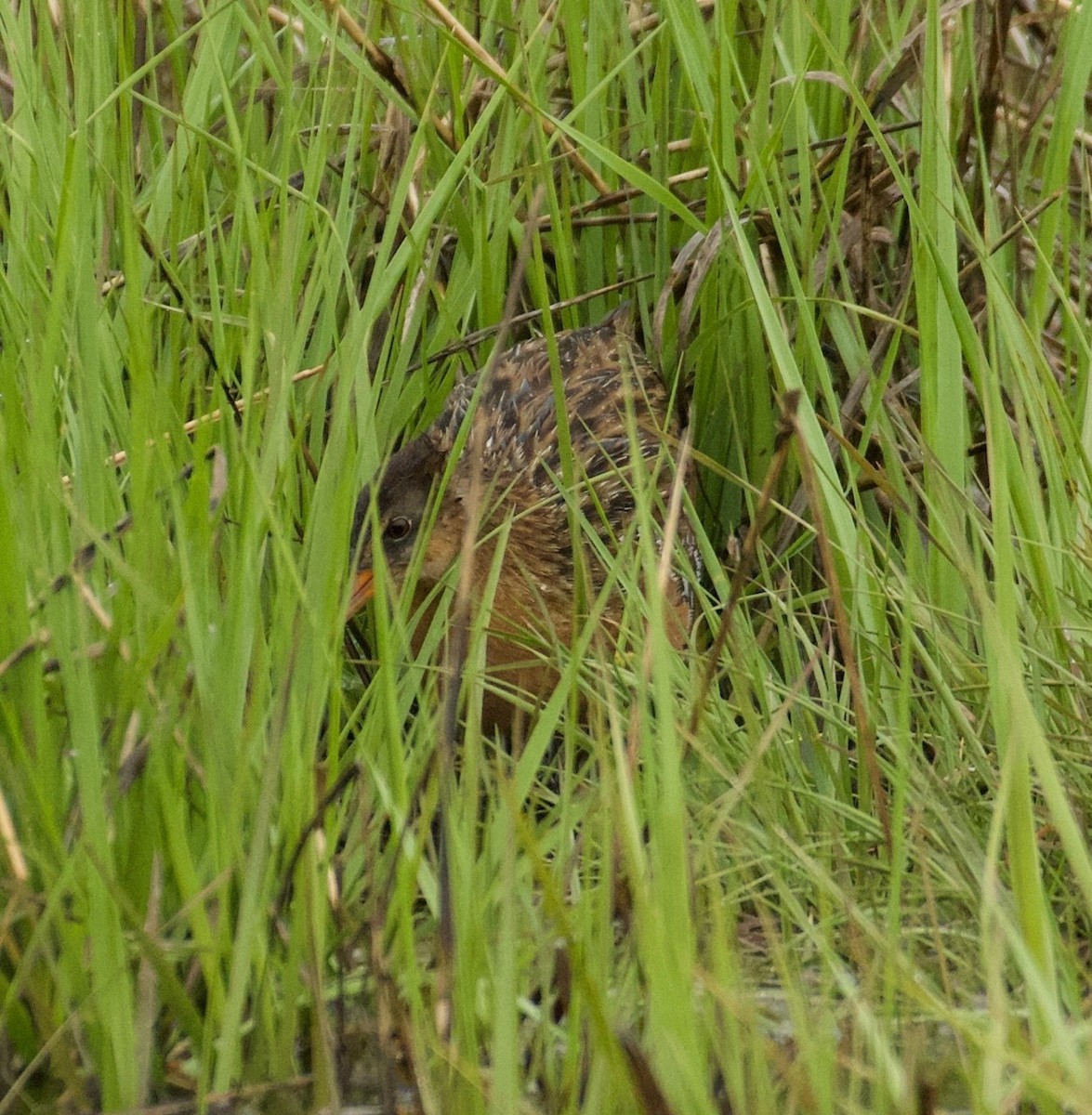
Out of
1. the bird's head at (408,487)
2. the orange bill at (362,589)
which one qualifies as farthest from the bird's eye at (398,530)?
the orange bill at (362,589)

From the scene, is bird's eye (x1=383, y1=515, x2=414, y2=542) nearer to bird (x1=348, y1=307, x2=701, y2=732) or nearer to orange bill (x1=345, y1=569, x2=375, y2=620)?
bird (x1=348, y1=307, x2=701, y2=732)

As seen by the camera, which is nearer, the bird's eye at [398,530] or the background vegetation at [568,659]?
the background vegetation at [568,659]

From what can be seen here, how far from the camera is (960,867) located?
6.19ft

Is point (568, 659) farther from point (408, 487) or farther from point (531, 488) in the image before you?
point (531, 488)

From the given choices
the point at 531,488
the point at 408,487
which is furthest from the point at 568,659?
the point at 531,488

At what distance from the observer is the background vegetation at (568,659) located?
1503 millimetres

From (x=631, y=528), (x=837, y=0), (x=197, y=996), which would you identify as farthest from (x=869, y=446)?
(x=197, y=996)

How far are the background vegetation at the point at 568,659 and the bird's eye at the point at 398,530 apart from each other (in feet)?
0.68

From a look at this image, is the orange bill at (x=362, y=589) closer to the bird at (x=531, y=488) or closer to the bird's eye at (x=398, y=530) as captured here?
the bird at (x=531, y=488)

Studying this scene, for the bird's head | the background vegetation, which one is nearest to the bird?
the bird's head

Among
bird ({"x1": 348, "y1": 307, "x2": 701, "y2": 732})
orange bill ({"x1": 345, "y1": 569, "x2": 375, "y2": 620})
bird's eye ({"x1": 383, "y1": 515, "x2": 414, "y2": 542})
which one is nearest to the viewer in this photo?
orange bill ({"x1": 345, "y1": 569, "x2": 375, "y2": 620})

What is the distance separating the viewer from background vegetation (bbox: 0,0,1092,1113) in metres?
1.50

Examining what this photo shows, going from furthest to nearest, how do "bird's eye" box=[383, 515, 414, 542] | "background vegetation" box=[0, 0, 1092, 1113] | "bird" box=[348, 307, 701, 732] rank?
"bird's eye" box=[383, 515, 414, 542] < "bird" box=[348, 307, 701, 732] < "background vegetation" box=[0, 0, 1092, 1113]

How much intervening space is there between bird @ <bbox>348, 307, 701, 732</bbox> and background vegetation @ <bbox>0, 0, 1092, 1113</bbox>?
12cm
